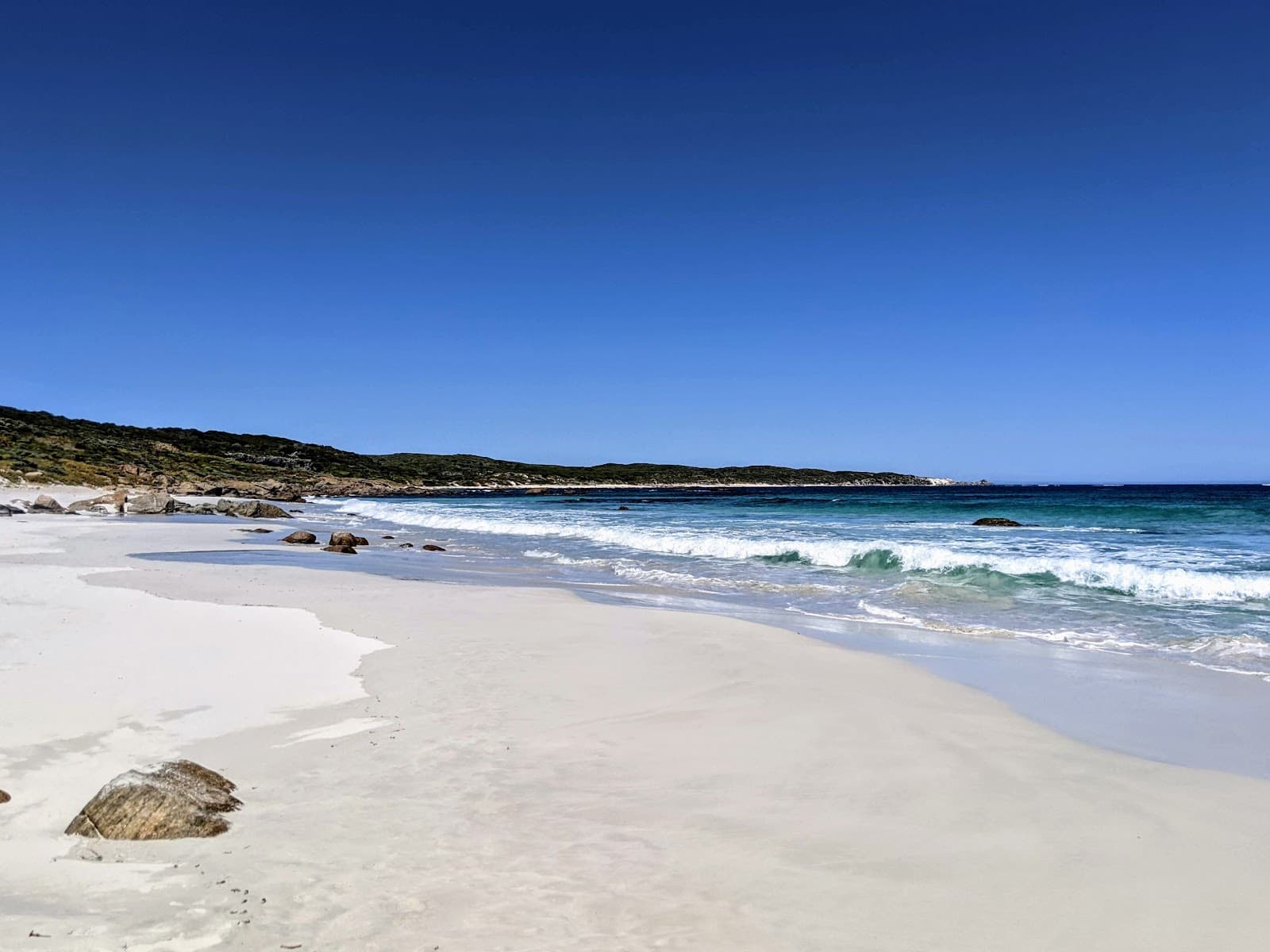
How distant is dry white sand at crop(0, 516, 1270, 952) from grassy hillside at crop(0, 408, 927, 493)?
180 ft

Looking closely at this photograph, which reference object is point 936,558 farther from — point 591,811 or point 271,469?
point 271,469

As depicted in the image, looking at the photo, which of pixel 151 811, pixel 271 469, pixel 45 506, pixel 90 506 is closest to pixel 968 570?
pixel 151 811

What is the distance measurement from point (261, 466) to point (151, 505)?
66.9 metres

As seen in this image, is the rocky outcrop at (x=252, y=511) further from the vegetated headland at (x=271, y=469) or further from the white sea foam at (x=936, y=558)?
the vegetated headland at (x=271, y=469)

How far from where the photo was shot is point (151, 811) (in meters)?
4.16

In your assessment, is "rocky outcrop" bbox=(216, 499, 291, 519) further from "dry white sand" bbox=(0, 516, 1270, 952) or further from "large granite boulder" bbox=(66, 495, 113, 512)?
"dry white sand" bbox=(0, 516, 1270, 952)

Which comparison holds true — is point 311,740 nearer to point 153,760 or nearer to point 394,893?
point 153,760

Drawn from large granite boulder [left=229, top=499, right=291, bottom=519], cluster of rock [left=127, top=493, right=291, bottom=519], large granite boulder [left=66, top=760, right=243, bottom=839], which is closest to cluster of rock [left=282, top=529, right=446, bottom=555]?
large granite boulder [left=229, top=499, right=291, bottom=519]

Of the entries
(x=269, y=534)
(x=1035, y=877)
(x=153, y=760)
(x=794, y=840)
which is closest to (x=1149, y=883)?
(x=1035, y=877)

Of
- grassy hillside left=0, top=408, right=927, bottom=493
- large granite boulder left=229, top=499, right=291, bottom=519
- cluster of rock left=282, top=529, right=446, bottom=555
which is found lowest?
cluster of rock left=282, top=529, right=446, bottom=555

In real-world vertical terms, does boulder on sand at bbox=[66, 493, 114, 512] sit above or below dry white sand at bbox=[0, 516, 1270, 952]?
above

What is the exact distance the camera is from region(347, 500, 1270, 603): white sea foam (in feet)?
48.5

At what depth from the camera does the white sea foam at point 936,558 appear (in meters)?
14.8

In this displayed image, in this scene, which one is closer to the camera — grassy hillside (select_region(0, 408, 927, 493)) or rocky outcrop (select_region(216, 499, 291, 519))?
rocky outcrop (select_region(216, 499, 291, 519))
